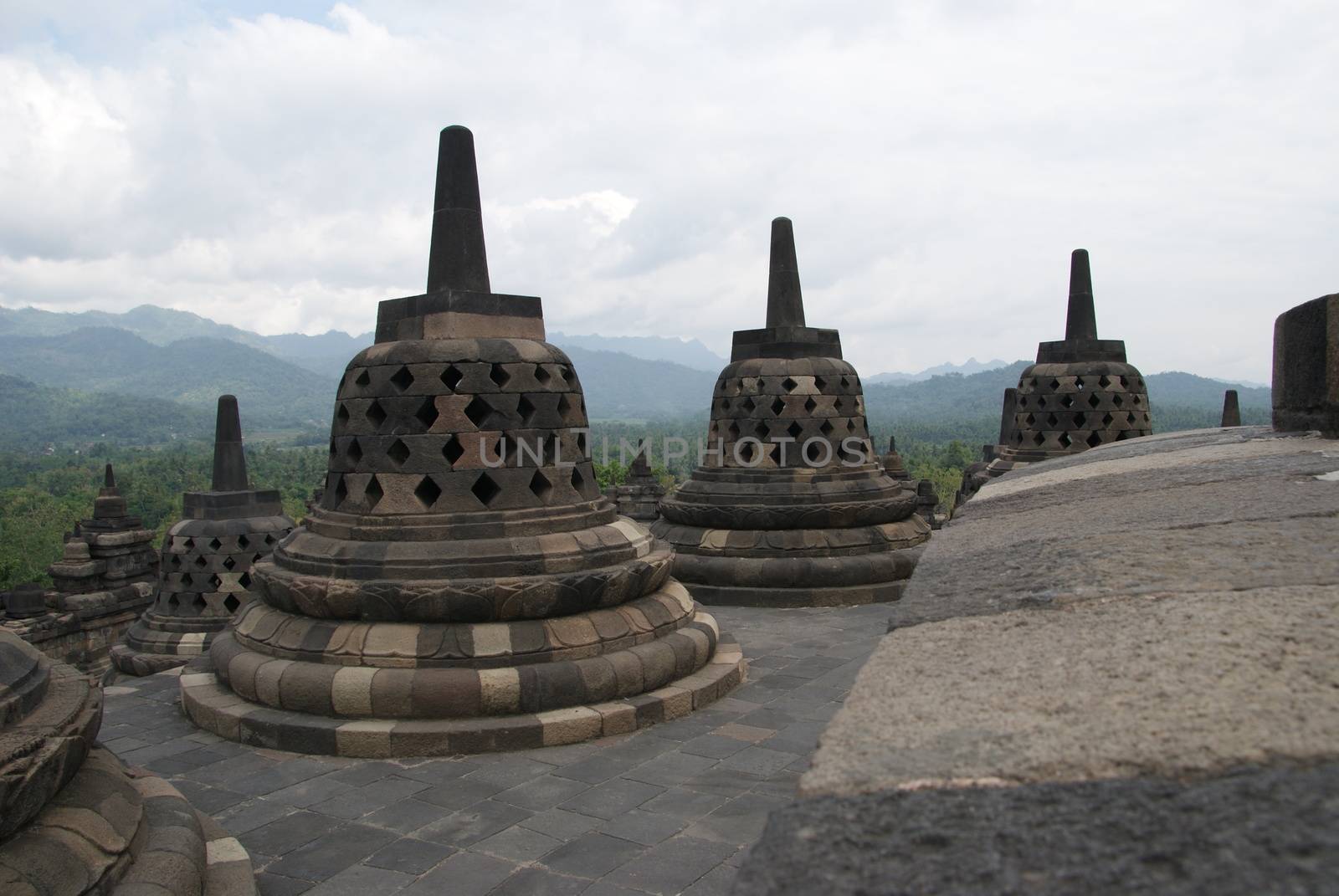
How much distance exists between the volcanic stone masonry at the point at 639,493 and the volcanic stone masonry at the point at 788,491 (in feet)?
26.9

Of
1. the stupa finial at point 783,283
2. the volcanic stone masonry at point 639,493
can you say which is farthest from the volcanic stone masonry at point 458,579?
the volcanic stone masonry at point 639,493

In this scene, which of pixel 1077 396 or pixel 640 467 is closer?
pixel 1077 396

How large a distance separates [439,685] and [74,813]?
2516 mm

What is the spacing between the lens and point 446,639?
5543 mm

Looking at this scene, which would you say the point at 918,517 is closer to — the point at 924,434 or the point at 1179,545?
the point at 1179,545

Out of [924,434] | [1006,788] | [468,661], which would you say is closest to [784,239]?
[468,661]

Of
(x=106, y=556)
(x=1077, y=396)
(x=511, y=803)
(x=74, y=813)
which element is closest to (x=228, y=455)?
(x=511, y=803)

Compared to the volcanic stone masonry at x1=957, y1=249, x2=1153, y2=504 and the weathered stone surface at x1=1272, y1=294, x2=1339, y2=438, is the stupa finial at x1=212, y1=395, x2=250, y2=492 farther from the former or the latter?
the weathered stone surface at x1=1272, y1=294, x2=1339, y2=438

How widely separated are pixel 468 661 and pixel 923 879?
15.9 feet

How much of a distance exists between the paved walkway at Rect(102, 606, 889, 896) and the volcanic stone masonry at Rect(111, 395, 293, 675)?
5.33m

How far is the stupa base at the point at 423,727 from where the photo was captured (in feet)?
16.9

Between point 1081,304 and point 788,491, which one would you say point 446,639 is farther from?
point 1081,304

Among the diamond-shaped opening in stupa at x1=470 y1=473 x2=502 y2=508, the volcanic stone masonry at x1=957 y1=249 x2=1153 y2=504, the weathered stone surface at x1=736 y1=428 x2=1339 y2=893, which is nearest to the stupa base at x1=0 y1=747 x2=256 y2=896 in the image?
the weathered stone surface at x1=736 y1=428 x2=1339 y2=893

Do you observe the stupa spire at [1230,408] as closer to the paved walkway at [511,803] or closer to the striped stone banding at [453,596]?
the paved walkway at [511,803]
